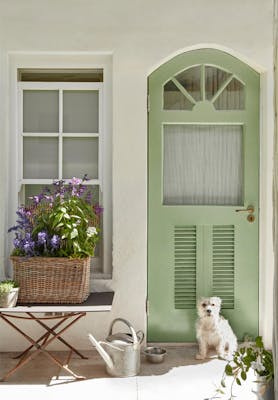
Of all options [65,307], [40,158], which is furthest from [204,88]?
[65,307]

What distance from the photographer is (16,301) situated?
4.08 m

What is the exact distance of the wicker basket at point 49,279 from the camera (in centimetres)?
415

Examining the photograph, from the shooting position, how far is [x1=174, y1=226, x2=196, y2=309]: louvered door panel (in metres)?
4.83

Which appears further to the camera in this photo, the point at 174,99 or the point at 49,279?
the point at 174,99

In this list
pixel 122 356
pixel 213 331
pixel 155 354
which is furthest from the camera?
pixel 213 331

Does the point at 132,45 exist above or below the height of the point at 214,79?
above

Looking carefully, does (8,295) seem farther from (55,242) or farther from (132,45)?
(132,45)

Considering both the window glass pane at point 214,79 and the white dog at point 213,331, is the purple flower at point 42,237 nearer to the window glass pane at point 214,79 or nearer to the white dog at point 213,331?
the white dog at point 213,331

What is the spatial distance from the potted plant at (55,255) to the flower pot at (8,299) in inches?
6.4

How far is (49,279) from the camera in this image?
416 cm

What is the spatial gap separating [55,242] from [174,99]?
66.8 inches

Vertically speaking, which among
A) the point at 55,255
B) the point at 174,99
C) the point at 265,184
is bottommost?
the point at 55,255

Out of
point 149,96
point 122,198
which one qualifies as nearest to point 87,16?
point 149,96

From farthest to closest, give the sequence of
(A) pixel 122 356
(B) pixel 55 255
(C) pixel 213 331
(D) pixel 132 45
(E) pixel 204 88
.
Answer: (E) pixel 204 88, (D) pixel 132 45, (C) pixel 213 331, (B) pixel 55 255, (A) pixel 122 356
